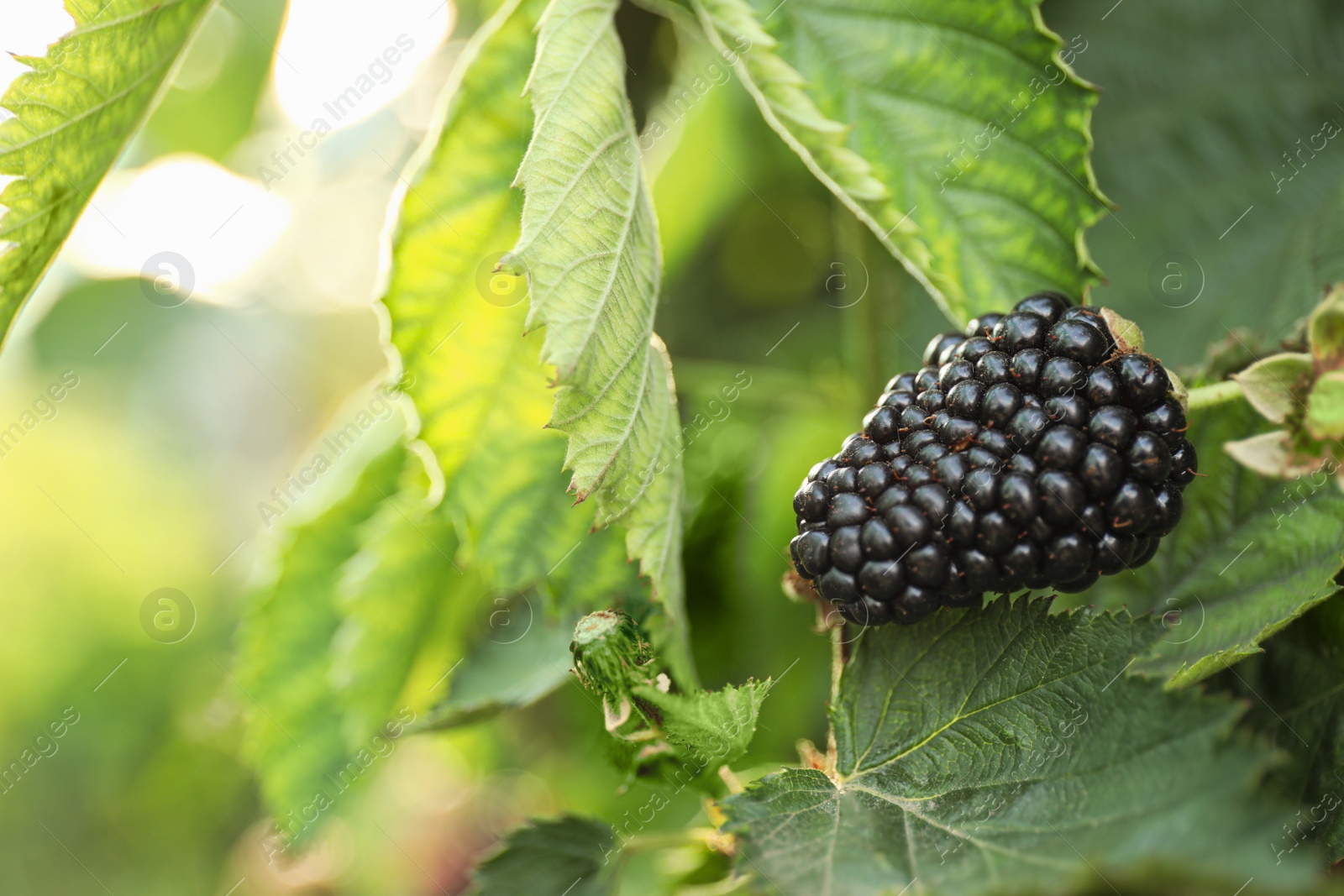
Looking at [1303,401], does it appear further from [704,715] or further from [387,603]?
[387,603]

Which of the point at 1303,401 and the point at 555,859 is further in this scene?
the point at 555,859

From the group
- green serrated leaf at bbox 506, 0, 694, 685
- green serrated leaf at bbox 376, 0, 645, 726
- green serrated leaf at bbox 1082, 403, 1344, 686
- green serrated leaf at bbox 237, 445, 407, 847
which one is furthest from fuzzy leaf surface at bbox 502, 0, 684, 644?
green serrated leaf at bbox 237, 445, 407, 847

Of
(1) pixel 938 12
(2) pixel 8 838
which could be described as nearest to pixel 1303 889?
(1) pixel 938 12

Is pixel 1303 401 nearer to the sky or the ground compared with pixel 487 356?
nearer to the ground

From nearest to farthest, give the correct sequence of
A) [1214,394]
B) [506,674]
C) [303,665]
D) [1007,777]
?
[1007,777] < [1214,394] < [506,674] < [303,665]

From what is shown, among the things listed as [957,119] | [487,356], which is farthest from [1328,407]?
[487,356]

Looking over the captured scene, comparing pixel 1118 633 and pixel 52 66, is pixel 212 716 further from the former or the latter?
pixel 1118 633

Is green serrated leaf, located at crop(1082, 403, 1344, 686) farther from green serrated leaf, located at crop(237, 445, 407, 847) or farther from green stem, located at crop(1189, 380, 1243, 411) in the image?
green serrated leaf, located at crop(237, 445, 407, 847)

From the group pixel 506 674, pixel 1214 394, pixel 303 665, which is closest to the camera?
pixel 1214 394
